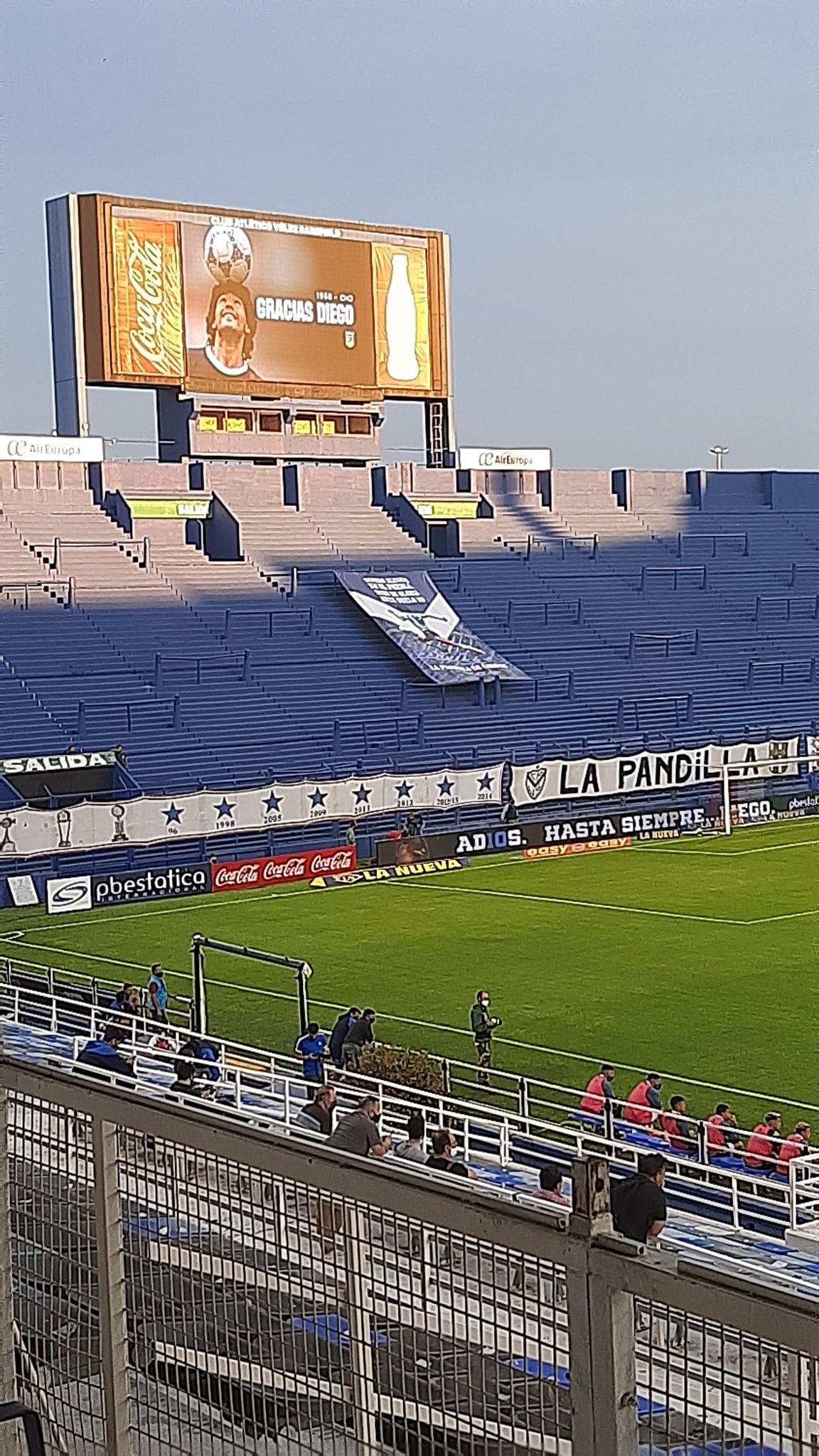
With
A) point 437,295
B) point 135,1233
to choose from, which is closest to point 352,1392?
point 135,1233

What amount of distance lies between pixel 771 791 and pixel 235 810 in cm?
1423

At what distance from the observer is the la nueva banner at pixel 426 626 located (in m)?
45.8

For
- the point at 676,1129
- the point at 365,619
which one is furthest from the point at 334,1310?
the point at 365,619

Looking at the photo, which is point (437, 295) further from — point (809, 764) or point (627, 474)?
point (809, 764)

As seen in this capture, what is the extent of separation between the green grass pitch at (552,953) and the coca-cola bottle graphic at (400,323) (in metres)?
19.2

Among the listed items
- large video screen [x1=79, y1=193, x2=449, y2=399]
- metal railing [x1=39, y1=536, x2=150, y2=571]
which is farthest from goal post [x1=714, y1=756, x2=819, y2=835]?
large video screen [x1=79, y1=193, x2=449, y2=399]

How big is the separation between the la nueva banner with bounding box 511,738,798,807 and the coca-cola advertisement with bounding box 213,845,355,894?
4.86m

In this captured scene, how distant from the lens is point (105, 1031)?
18281 millimetres

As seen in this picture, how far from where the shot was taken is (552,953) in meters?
27.8

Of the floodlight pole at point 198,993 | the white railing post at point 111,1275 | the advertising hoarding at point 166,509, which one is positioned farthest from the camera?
the advertising hoarding at point 166,509

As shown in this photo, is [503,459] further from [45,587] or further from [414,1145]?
[414,1145]

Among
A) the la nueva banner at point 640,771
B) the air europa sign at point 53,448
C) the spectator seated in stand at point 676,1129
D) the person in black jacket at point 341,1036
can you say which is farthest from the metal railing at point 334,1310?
the air europa sign at point 53,448

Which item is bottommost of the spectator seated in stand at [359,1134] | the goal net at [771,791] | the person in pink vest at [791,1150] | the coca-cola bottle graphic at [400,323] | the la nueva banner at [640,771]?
the goal net at [771,791]

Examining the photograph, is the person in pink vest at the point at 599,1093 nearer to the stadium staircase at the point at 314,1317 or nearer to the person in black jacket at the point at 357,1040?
the person in black jacket at the point at 357,1040
